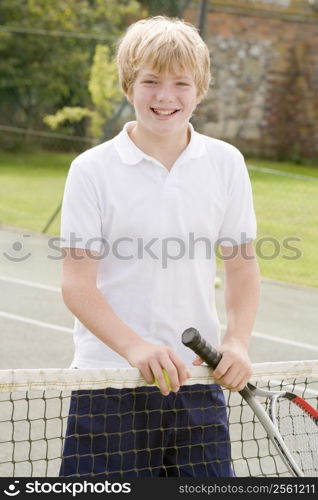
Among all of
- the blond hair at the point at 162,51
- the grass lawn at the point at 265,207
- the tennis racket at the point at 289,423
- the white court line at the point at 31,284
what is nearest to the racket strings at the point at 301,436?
the tennis racket at the point at 289,423

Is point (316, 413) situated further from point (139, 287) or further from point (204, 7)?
point (204, 7)

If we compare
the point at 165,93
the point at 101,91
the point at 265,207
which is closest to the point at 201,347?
the point at 165,93

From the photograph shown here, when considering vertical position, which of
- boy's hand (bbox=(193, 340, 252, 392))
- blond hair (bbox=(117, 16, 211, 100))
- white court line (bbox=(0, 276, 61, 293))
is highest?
blond hair (bbox=(117, 16, 211, 100))

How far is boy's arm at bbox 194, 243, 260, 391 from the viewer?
3.16 meters

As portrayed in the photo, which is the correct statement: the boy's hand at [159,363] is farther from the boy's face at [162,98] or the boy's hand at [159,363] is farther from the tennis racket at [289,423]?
the boy's face at [162,98]

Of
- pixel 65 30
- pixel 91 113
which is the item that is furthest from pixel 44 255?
pixel 65 30

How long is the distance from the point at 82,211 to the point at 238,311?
615mm

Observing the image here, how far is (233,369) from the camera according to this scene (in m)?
3.15

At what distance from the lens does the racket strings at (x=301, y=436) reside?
11.7 ft

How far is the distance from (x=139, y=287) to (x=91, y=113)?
685 inches

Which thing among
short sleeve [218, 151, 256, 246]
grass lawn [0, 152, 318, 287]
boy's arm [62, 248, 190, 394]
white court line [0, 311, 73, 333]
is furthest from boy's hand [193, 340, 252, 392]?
grass lawn [0, 152, 318, 287]

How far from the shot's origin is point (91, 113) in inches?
802

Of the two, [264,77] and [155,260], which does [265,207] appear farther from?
[155,260]

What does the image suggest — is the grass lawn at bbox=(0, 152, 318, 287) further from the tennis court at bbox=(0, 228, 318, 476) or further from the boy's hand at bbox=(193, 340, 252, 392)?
the boy's hand at bbox=(193, 340, 252, 392)
